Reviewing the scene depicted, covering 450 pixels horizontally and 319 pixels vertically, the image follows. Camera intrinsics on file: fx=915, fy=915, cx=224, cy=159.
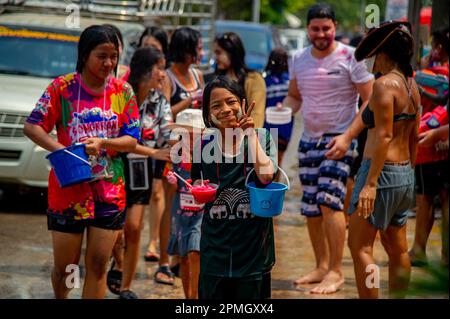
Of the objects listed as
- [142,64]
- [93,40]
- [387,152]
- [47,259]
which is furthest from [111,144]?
[47,259]

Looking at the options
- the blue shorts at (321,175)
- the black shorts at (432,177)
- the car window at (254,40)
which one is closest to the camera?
→ the blue shorts at (321,175)

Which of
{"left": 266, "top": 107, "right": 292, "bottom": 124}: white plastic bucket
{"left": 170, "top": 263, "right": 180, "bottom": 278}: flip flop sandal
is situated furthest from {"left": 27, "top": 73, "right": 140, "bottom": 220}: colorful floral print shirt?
{"left": 266, "top": 107, "right": 292, "bottom": 124}: white plastic bucket

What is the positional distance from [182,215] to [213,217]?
5.48 ft

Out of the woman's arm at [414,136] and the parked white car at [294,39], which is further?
the parked white car at [294,39]

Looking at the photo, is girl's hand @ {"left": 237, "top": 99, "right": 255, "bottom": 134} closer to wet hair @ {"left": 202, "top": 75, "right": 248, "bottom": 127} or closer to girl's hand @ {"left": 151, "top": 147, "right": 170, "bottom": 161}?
wet hair @ {"left": 202, "top": 75, "right": 248, "bottom": 127}

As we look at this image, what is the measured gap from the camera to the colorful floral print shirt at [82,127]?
199 inches

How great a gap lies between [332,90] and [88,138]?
2.50 metres

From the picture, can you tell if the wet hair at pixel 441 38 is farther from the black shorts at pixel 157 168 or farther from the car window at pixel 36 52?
the car window at pixel 36 52

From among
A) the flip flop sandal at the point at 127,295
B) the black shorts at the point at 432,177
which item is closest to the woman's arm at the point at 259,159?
the flip flop sandal at the point at 127,295

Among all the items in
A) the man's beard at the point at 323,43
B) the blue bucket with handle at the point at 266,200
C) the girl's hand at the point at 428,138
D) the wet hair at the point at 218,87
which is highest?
the man's beard at the point at 323,43

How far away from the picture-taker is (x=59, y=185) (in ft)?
16.4

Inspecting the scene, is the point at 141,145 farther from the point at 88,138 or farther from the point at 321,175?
the point at 321,175

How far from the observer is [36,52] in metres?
10.4

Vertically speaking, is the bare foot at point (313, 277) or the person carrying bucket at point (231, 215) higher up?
the person carrying bucket at point (231, 215)
